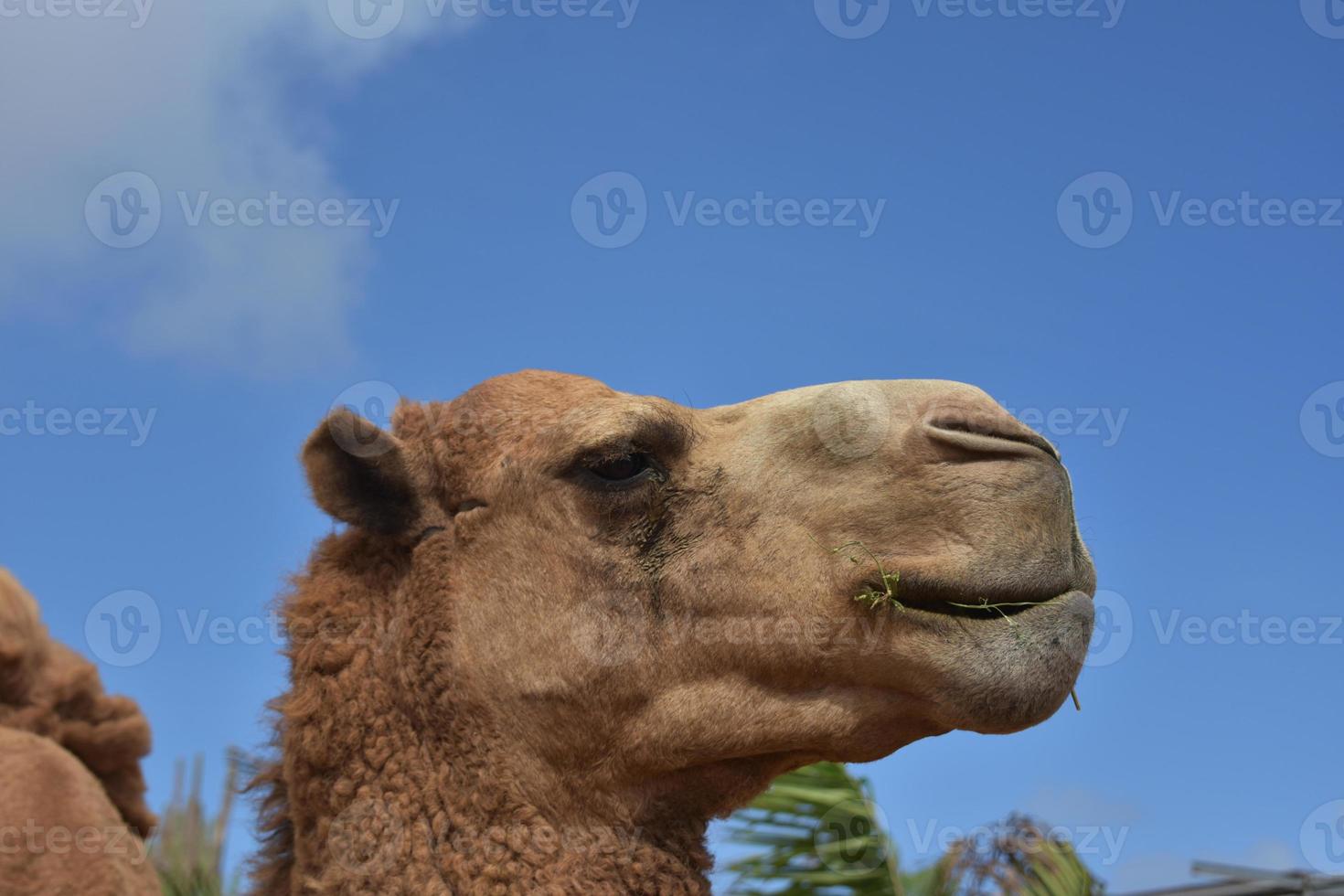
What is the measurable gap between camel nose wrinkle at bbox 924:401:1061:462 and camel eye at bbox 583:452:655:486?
2.66 ft

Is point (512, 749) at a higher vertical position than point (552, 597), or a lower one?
lower

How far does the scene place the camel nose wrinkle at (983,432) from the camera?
3.57m

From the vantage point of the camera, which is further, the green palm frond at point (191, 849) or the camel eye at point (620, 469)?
the green palm frond at point (191, 849)

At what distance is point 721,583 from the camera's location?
3.72 m

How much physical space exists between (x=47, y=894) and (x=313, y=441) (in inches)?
54.5

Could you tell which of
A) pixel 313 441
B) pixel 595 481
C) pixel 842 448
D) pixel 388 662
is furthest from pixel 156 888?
pixel 842 448

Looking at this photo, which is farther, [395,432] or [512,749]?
[395,432]

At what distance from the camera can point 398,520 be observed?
4004mm

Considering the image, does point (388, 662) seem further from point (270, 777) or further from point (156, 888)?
point (156, 888)

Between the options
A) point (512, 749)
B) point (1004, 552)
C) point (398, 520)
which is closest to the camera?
point (1004, 552)

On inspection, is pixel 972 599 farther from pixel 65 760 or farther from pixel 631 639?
pixel 65 760

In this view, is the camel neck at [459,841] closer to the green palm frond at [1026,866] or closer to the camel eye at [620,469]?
the camel eye at [620,469]
